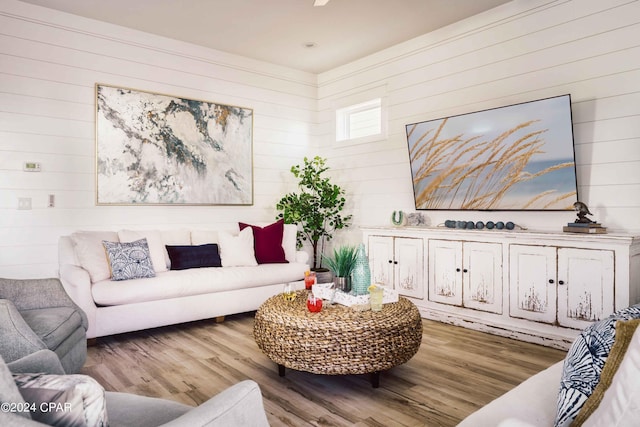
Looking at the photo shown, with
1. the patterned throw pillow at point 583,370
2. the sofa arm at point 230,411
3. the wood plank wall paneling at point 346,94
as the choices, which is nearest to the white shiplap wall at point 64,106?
the wood plank wall paneling at point 346,94

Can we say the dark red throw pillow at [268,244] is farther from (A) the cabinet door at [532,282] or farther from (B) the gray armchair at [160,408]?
(B) the gray armchair at [160,408]

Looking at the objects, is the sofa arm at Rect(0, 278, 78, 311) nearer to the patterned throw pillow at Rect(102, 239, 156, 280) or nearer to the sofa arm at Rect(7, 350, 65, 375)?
the patterned throw pillow at Rect(102, 239, 156, 280)

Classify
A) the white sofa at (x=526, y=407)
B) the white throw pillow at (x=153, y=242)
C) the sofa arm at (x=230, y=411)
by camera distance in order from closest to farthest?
the sofa arm at (x=230, y=411) → the white sofa at (x=526, y=407) → the white throw pillow at (x=153, y=242)

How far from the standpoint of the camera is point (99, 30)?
430cm

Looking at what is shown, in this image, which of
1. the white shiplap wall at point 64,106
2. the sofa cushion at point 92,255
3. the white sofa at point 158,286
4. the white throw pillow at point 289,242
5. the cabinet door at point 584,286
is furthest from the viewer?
the white throw pillow at point 289,242

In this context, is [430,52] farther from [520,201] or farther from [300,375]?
[300,375]

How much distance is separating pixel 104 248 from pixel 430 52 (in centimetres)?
382

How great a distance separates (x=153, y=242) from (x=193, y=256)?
41cm

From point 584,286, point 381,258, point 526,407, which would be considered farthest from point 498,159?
point 526,407

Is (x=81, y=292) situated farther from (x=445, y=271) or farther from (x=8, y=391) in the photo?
(x=445, y=271)

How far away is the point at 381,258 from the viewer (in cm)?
464

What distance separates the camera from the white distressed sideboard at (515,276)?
9.97 feet

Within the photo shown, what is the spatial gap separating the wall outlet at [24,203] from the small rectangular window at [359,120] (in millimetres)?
3569

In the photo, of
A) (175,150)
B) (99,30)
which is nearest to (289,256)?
(175,150)
